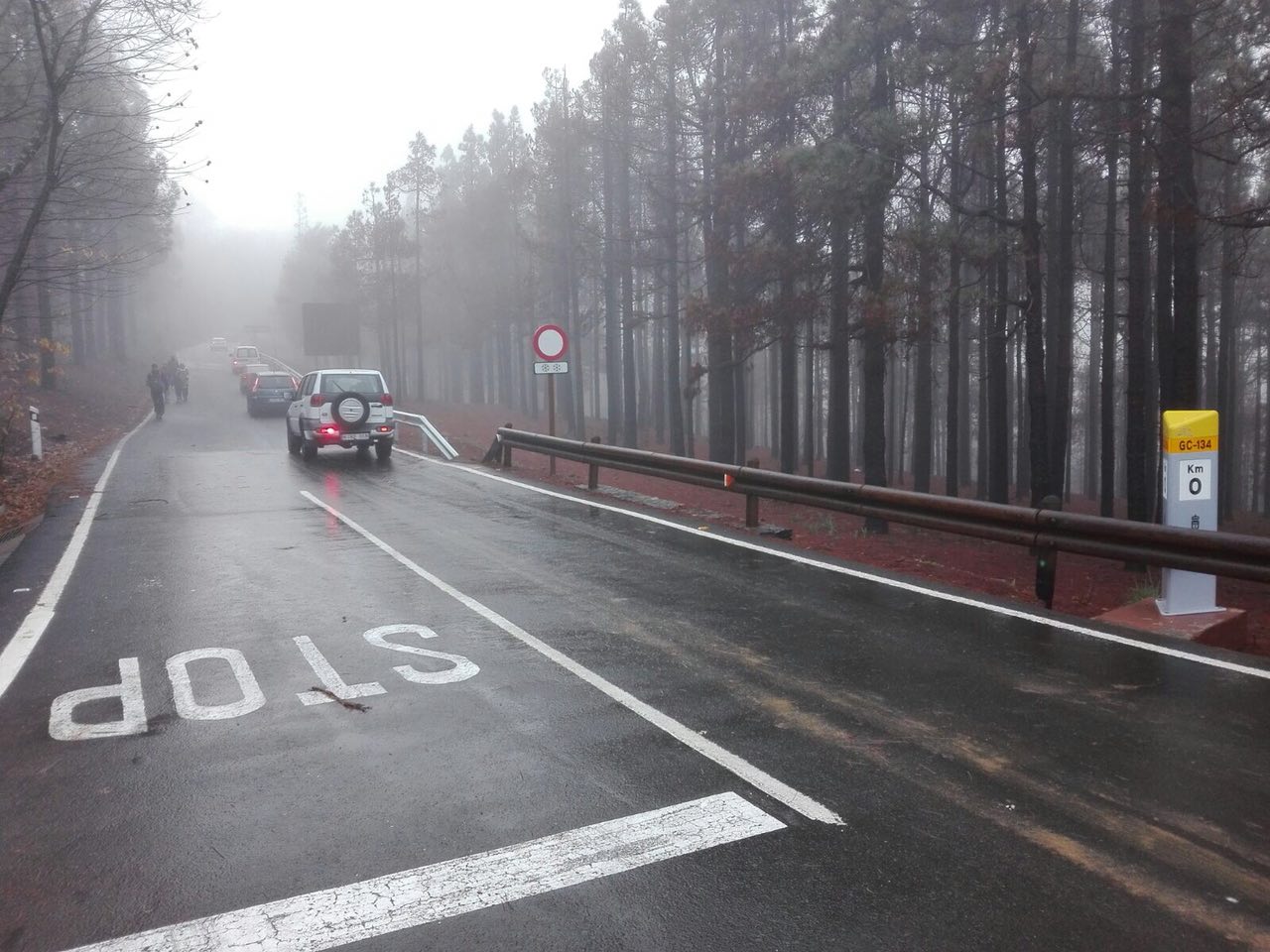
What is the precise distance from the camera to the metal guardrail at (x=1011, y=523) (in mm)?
7340

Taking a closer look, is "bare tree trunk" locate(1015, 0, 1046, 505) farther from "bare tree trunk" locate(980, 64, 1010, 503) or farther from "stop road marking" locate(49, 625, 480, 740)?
"stop road marking" locate(49, 625, 480, 740)

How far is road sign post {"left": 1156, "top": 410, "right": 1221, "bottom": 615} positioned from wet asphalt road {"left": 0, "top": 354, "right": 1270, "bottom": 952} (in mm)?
1010

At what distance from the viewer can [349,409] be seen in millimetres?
21000

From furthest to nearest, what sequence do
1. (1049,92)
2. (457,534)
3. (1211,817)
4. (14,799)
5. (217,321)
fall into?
(217,321)
(1049,92)
(457,534)
(14,799)
(1211,817)

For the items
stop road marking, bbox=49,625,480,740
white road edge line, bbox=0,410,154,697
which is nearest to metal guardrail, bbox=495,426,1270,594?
stop road marking, bbox=49,625,480,740

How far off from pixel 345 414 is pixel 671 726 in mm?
16761

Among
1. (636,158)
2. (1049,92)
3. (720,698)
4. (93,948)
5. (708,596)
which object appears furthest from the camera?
(636,158)

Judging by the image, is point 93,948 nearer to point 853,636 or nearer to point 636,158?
point 853,636

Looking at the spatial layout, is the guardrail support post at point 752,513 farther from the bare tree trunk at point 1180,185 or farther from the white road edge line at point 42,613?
the white road edge line at point 42,613

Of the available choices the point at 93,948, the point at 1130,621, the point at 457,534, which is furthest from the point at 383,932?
the point at 457,534

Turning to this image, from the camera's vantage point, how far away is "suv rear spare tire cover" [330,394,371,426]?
20.9 m

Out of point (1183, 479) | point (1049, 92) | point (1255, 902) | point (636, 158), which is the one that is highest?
point (636, 158)

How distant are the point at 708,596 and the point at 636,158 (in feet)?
98.9

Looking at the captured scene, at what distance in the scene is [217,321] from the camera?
176250mm
